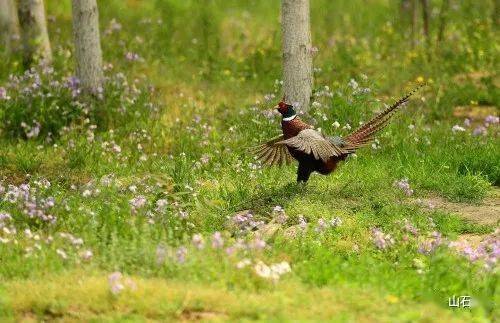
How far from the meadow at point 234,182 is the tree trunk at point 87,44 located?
0.66 ft

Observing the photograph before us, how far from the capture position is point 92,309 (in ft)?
19.6

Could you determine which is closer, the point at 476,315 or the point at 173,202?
the point at 476,315

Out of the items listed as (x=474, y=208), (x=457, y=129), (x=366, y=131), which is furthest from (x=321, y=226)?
(x=457, y=129)

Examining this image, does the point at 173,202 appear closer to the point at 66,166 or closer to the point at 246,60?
the point at 66,166

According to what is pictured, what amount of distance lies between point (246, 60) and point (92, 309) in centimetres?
855

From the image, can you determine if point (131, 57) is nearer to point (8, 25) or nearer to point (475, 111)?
point (8, 25)

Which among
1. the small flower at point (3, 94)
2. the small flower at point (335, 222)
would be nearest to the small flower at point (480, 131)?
the small flower at point (335, 222)

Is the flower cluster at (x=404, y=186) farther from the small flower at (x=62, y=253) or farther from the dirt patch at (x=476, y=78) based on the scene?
the dirt patch at (x=476, y=78)

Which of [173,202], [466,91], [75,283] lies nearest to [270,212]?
[173,202]

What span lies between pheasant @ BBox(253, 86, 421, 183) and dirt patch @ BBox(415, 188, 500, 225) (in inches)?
32.5

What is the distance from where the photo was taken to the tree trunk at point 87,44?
11031 millimetres

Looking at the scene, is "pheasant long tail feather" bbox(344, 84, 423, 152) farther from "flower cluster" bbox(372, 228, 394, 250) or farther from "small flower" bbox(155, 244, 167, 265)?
"small flower" bbox(155, 244, 167, 265)

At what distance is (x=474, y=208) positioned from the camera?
873 cm

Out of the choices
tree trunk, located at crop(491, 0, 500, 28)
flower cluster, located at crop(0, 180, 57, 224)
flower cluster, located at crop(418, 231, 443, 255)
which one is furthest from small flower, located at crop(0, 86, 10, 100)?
tree trunk, located at crop(491, 0, 500, 28)
